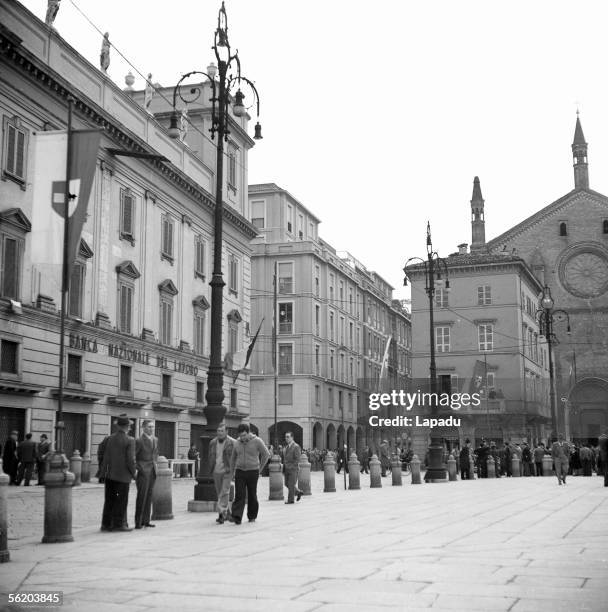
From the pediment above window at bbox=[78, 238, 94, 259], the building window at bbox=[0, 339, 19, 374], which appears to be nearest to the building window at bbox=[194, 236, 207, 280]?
the pediment above window at bbox=[78, 238, 94, 259]

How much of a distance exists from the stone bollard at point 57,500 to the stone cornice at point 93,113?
12479 millimetres

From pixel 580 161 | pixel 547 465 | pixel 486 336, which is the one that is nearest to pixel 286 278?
pixel 486 336

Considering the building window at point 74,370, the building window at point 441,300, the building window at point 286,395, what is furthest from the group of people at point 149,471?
the building window at point 441,300

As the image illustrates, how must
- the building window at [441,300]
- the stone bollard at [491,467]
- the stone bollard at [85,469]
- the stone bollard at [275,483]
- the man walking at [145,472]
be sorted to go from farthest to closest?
1. the building window at [441,300]
2. the stone bollard at [491,467]
3. the stone bollard at [85,469]
4. the stone bollard at [275,483]
5. the man walking at [145,472]

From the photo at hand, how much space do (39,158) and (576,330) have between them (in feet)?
216

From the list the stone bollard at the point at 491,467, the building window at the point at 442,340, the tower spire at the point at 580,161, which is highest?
the tower spire at the point at 580,161

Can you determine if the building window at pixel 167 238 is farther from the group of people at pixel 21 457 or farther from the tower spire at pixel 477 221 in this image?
the tower spire at pixel 477 221

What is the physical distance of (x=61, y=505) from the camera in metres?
10.9

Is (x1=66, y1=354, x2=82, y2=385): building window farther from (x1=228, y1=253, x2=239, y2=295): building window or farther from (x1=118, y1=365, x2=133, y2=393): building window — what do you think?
(x1=228, y1=253, x2=239, y2=295): building window

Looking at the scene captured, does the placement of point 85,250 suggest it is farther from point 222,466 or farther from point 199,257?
point 222,466

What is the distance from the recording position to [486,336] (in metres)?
66.3

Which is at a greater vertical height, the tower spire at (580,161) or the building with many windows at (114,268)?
the tower spire at (580,161)

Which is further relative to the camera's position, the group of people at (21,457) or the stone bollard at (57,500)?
the group of people at (21,457)
